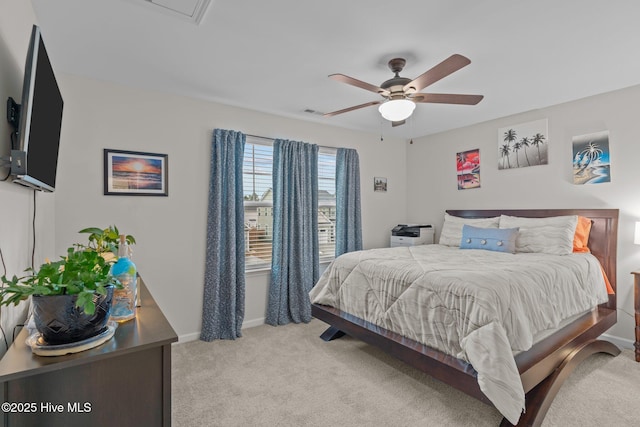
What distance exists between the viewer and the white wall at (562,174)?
2967 mm

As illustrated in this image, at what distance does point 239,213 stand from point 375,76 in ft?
6.17

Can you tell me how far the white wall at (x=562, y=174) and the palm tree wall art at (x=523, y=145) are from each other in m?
0.06

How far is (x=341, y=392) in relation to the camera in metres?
2.24

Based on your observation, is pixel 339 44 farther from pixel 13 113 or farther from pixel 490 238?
pixel 490 238

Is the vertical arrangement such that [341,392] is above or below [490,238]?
below

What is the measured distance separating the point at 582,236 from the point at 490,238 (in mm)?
809

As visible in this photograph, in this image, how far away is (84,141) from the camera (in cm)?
267

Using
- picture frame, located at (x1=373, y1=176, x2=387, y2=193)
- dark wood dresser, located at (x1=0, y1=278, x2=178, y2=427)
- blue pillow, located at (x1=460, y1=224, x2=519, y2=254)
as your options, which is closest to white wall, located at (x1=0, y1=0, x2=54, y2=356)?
dark wood dresser, located at (x1=0, y1=278, x2=178, y2=427)

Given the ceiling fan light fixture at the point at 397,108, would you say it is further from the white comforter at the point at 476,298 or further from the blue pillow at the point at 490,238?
the blue pillow at the point at 490,238

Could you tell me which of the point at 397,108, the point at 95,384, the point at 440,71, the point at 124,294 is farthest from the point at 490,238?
the point at 95,384

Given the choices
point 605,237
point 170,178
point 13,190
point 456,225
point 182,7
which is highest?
point 182,7

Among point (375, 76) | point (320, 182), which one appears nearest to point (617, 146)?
point (375, 76)

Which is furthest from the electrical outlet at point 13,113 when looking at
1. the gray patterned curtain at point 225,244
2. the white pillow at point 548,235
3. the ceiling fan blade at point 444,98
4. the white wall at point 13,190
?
the white pillow at point 548,235

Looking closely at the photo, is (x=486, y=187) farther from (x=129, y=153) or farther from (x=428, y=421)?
(x=129, y=153)
